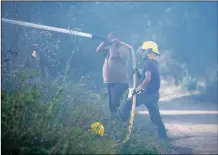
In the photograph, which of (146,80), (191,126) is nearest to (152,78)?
(146,80)

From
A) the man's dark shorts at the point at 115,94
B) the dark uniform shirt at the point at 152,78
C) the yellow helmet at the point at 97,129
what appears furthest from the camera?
the man's dark shorts at the point at 115,94

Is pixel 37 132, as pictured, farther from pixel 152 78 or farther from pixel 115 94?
pixel 152 78

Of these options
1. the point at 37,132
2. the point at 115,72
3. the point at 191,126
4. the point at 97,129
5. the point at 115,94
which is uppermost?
the point at 115,72

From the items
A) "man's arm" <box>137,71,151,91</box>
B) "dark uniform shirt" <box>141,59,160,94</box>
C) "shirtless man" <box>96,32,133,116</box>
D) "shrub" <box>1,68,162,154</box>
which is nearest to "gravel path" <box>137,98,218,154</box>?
"dark uniform shirt" <box>141,59,160,94</box>

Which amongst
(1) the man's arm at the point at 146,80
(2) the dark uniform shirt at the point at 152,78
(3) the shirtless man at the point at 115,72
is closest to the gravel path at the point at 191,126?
(2) the dark uniform shirt at the point at 152,78

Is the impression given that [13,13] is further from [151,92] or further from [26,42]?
[151,92]

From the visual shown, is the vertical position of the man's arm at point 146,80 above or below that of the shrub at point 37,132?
above

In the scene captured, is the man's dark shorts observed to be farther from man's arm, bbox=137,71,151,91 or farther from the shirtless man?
man's arm, bbox=137,71,151,91

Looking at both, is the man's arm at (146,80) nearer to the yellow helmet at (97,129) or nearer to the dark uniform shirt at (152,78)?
the dark uniform shirt at (152,78)

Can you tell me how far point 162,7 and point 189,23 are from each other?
1.21 metres

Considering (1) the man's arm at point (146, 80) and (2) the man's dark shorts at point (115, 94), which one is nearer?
(1) the man's arm at point (146, 80)

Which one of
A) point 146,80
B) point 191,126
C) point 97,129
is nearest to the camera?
→ point 97,129

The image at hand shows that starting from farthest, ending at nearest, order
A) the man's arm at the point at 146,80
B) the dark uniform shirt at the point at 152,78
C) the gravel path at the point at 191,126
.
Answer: the dark uniform shirt at the point at 152,78 < the man's arm at the point at 146,80 < the gravel path at the point at 191,126

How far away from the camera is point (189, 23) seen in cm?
1038
